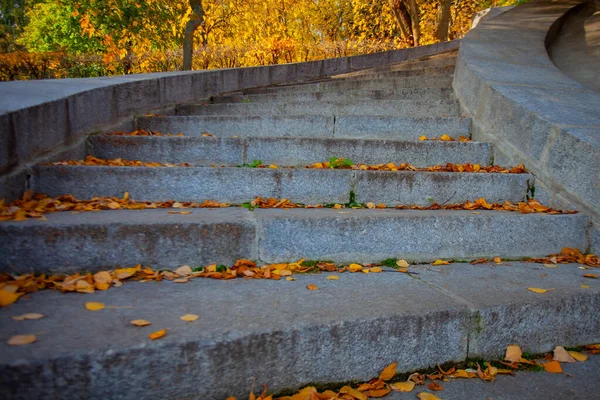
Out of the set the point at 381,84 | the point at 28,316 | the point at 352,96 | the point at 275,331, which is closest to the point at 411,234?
the point at 275,331

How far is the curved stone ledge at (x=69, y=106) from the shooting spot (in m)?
2.54

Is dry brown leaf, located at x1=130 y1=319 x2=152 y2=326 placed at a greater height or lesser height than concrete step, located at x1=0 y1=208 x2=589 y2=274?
lesser

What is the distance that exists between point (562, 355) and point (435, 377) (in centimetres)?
68

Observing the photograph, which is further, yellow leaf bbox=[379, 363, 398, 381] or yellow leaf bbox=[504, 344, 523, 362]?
yellow leaf bbox=[504, 344, 523, 362]

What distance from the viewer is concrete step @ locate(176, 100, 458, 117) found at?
179 inches

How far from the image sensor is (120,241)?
2.17 m

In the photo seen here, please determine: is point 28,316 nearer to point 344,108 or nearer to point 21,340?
point 21,340

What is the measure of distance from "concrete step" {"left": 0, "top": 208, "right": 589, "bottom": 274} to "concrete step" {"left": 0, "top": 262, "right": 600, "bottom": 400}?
24 cm

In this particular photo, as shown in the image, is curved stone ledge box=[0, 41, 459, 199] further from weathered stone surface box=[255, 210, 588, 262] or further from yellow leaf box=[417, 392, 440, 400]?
yellow leaf box=[417, 392, 440, 400]

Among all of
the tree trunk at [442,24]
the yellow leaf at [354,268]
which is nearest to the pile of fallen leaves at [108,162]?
the yellow leaf at [354,268]

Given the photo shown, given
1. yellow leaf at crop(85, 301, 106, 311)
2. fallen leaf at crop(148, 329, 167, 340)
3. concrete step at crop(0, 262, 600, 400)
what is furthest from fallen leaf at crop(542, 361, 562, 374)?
yellow leaf at crop(85, 301, 106, 311)

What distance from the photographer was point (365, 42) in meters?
11.5

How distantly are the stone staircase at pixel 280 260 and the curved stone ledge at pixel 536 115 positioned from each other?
186 mm

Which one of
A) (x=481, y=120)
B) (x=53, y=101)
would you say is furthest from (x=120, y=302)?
(x=481, y=120)
